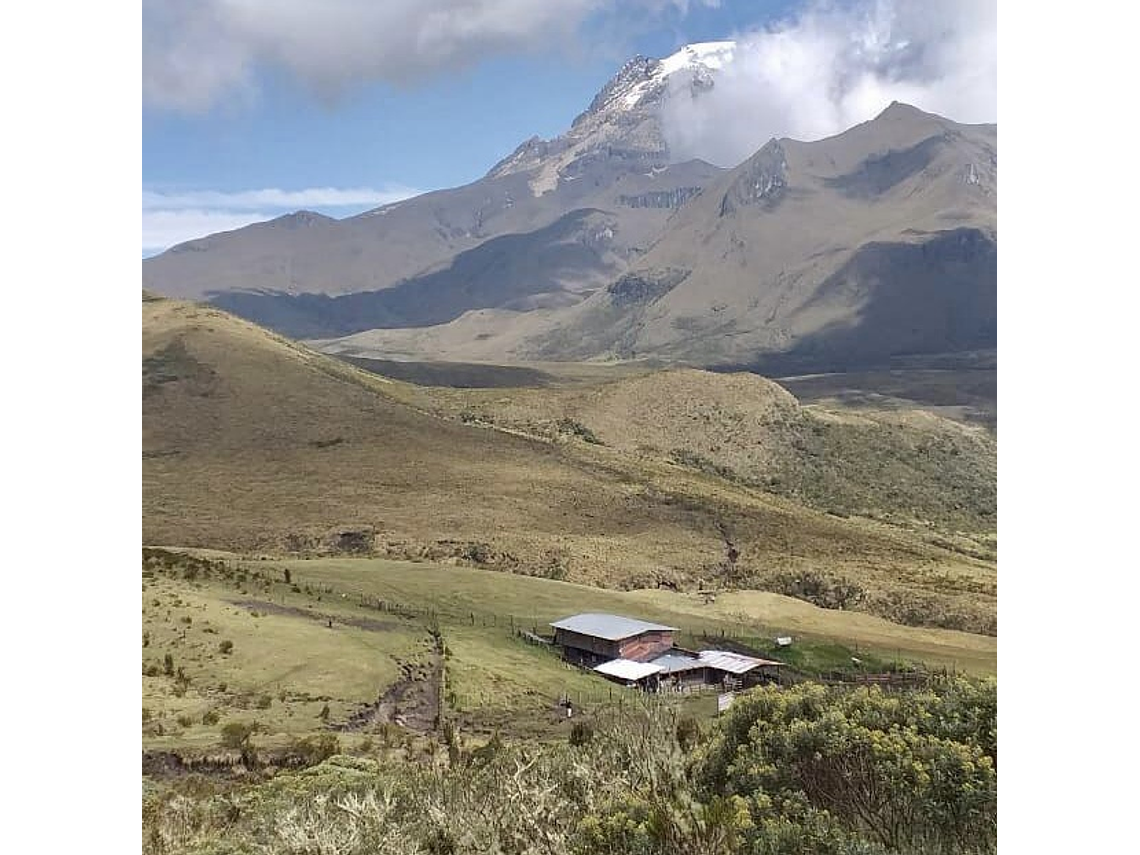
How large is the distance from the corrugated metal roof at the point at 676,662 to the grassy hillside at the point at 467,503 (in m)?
14.3

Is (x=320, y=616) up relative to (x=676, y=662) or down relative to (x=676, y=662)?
up

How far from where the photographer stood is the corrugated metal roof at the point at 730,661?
2377cm

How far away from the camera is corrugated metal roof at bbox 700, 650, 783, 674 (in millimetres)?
23766

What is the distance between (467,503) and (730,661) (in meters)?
26.9

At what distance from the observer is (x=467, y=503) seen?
49625 mm

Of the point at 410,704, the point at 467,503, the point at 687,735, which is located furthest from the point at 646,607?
the point at 687,735

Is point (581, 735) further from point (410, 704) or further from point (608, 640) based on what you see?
point (608, 640)

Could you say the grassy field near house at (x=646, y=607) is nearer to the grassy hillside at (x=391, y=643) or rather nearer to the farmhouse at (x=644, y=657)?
the grassy hillside at (x=391, y=643)

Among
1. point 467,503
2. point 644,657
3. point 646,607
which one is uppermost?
point 467,503

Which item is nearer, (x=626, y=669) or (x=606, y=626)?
(x=626, y=669)

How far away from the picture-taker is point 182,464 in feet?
179

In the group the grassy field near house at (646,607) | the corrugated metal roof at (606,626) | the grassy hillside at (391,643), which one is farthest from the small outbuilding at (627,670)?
the grassy field near house at (646,607)

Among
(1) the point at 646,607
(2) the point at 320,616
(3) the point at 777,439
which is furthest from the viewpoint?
(3) the point at 777,439
